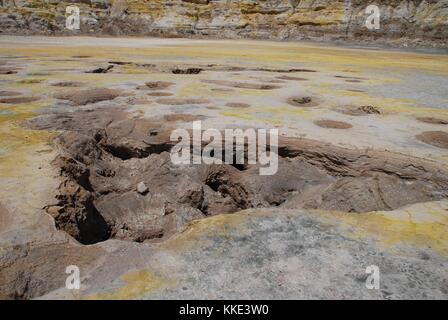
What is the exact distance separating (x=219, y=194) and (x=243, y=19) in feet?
146

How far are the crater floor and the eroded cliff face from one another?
33.5 meters

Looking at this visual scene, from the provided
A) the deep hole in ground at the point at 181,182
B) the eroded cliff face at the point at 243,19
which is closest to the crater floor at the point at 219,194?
the deep hole in ground at the point at 181,182

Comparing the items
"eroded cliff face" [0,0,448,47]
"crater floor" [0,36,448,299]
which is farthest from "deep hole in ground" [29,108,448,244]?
"eroded cliff face" [0,0,448,47]

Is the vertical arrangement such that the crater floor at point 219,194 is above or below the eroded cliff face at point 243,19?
below

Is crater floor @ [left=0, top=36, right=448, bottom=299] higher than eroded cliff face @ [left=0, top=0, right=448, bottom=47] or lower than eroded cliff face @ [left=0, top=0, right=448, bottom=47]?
lower

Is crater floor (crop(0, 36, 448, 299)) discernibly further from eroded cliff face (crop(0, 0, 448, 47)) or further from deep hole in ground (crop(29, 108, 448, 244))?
eroded cliff face (crop(0, 0, 448, 47))

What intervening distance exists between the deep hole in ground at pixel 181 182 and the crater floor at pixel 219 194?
2 centimetres

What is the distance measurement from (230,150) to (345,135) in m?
1.61

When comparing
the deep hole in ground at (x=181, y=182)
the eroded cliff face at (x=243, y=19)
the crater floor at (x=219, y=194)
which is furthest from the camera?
the eroded cliff face at (x=243, y=19)

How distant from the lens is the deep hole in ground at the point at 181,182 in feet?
13.9

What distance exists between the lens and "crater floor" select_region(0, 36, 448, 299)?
2607mm

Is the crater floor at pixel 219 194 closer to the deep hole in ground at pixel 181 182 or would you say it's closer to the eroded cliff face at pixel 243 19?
the deep hole in ground at pixel 181 182

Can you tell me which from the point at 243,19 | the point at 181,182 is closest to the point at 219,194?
the point at 181,182
